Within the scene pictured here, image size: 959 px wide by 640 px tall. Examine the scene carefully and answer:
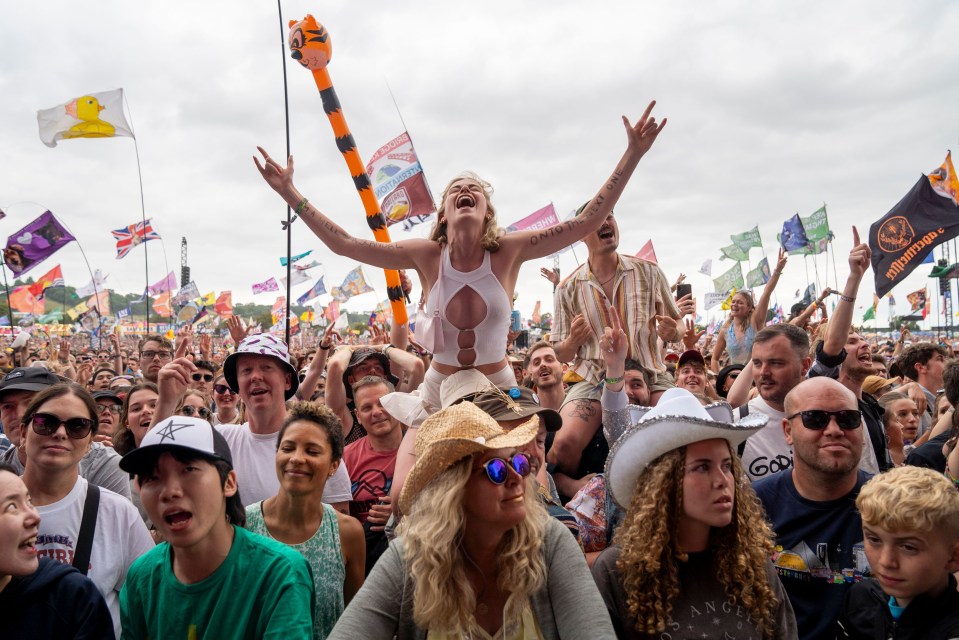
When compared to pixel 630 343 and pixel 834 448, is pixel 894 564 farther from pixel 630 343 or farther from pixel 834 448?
pixel 630 343

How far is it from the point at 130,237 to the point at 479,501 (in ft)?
72.9

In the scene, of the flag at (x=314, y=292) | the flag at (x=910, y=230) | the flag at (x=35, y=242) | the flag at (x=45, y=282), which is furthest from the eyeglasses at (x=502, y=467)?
the flag at (x=45, y=282)

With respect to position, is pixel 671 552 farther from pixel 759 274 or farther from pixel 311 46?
pixel 759 274

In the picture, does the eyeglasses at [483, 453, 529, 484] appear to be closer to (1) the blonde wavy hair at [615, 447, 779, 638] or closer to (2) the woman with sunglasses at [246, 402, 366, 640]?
(1) the blonde wavy hair at [615, 447, 779, 638]

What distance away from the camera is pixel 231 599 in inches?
87.0

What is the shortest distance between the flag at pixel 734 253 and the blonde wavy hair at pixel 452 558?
866 inches

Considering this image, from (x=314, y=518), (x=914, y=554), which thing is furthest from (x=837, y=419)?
(x=314, y=518)

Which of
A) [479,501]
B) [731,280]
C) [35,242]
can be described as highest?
[35,242]

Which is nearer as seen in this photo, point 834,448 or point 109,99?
point 834,448

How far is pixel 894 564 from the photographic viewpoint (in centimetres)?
221

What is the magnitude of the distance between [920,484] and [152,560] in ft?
8.87

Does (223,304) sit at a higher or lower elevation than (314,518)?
higher

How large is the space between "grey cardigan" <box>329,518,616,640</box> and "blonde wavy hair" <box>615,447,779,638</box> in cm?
27

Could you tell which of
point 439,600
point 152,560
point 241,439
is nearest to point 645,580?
point 439,600
